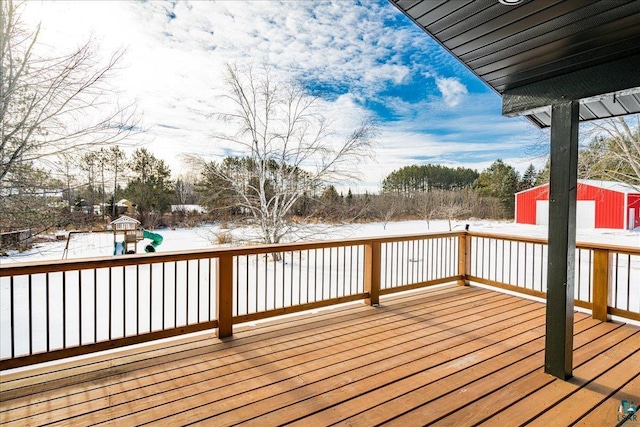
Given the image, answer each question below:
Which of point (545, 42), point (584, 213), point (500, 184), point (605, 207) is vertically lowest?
point (584, 213)

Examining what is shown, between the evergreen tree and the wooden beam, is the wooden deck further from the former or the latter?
the evergreen tree

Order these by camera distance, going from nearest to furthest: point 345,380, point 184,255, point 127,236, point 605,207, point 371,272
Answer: point 345,380 < point 184,255 < point 371,272 < point 127,236 < point 605,207

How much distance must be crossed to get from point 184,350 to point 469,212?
682 inches

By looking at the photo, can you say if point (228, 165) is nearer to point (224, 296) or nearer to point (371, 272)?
point (371, 272)

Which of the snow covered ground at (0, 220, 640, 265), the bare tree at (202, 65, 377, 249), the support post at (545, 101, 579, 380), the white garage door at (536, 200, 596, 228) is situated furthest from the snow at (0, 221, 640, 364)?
the white garage door at (536, 200, 596, 228)

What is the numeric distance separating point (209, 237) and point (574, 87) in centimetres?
1037

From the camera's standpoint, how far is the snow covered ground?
5.83m

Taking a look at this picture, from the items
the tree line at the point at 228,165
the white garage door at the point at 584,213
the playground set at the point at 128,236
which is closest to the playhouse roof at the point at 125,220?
the playground set at the point at 128,236

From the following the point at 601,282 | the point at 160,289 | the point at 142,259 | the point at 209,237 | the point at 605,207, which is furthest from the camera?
the point at 605,207

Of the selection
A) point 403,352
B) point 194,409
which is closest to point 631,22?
point 403,352

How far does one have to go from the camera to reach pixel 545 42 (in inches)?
79.7

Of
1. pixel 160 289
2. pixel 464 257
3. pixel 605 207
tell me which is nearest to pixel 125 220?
pixel 160 289

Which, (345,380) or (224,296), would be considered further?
(224,296)

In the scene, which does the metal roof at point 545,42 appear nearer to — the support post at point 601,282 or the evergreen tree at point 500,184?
the support post at point 601,282
